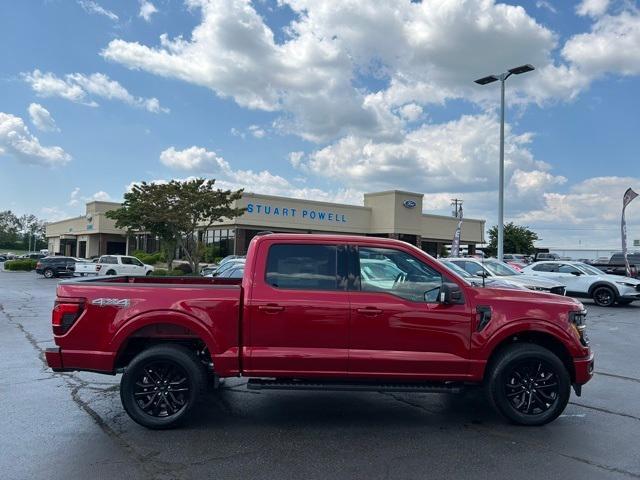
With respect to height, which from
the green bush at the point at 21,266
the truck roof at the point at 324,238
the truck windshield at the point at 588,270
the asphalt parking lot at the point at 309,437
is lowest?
the asphalt parking lot at the point at 309,437

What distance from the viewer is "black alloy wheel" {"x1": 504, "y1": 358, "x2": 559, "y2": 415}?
5555 mm

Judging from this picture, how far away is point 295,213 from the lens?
4819 cm

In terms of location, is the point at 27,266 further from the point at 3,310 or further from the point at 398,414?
the point at 398,414

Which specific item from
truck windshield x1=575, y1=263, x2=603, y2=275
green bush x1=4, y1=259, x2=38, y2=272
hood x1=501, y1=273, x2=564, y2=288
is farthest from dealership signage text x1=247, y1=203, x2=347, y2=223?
hood x1=501, y1=273, x2=564, y2=288

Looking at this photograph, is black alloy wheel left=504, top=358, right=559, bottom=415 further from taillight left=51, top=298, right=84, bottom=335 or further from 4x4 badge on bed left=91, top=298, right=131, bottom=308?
taillight left=51, top=298, right=84, bottom=335

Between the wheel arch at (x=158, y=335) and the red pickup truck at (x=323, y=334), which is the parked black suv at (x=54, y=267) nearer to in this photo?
the wheel arch at (x=158, y=335)

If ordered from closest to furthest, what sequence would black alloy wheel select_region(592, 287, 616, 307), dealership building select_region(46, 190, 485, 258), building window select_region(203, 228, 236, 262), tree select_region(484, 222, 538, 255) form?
black alloy wheel select_region(592, 287, 616, 307) < dealership building select_region(46, 190, 485, 258) < building window select_region(203, 228, 236, 262) < tree select_region(484, 222, 538, 255)

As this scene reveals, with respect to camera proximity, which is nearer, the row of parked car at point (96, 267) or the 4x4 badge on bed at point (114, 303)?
the 4x4 badge on bed at point (114, 303)

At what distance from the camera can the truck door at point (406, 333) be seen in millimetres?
5336

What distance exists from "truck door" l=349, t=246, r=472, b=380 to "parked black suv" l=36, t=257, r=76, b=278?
35.7 metres

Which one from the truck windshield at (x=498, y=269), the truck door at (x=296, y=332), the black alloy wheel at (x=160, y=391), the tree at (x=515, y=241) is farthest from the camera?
the tree at (x=515, y=241)

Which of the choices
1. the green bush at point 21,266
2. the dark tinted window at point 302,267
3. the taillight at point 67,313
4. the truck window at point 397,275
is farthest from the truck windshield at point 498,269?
the green bush at point 21,266

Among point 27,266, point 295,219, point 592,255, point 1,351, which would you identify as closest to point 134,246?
point 27,266

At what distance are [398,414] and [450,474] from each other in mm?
1632
